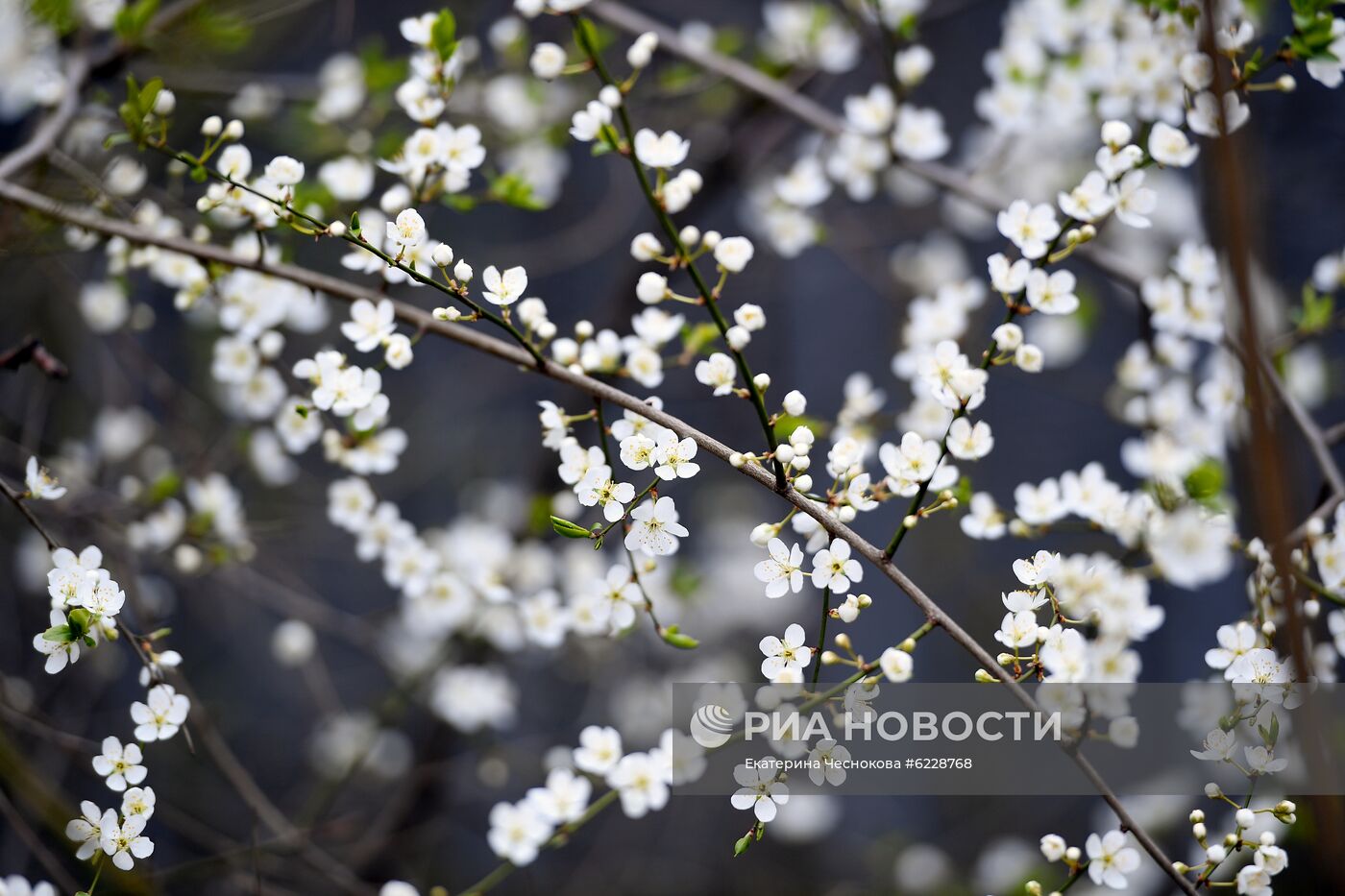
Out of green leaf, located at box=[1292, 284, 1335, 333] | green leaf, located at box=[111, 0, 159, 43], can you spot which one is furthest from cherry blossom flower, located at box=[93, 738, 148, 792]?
green leaf, located at box=[1292, 284, 1335, 333]

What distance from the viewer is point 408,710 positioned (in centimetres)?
252

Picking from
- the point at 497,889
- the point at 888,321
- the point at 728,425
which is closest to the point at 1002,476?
the point at 888,321

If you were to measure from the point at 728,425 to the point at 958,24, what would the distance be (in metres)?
1.16

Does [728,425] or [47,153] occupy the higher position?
[47,153]

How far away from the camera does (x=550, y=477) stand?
1888mm

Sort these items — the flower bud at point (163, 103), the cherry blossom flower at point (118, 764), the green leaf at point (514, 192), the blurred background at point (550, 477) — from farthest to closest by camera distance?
the blurred background at point (550, 477) < the green leaf at point (514, 192) < the flower bud at point (163, 103) < the cherry blossom flower at point (118, 764)

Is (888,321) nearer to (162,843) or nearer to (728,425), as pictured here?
(728,425)

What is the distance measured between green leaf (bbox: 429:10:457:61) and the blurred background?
2.02 feet

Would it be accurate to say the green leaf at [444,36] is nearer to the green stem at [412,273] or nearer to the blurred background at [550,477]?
the green stem at [412,273]

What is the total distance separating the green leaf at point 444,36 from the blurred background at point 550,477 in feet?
2.02

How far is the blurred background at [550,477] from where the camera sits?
187 centimetres

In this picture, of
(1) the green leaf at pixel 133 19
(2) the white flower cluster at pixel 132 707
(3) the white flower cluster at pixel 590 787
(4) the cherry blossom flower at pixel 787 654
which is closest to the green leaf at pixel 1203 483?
(4) the cherry blossom flower at pixel 787 654

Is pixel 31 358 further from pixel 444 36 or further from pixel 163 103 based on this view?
pixel 444 36

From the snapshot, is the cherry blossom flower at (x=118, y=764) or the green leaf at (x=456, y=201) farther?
the green leaf at (x=456, y=201)
